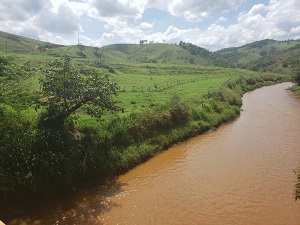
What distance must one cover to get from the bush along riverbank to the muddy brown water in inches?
42.3

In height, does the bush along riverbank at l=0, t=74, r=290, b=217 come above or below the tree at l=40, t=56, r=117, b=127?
below

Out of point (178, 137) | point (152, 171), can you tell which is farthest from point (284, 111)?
point (152, 171)

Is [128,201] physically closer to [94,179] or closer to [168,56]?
[94,179]

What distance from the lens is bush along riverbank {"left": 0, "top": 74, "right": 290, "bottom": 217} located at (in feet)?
53.6

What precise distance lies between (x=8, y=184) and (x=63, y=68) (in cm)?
826

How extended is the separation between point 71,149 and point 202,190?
31.8ft

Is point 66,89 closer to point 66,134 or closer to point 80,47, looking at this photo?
point 66,134

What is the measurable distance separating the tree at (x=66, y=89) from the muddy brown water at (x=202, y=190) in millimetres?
6095

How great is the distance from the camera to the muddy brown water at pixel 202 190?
52.5ft

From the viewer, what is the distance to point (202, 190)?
19.3 metres

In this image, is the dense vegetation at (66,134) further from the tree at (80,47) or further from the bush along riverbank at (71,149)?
the tree at (80,47)

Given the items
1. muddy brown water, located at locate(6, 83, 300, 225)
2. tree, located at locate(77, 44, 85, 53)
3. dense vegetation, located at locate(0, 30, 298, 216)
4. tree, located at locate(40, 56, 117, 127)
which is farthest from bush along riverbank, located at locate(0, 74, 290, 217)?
tree, located at locate(77, 44, 85, 53)

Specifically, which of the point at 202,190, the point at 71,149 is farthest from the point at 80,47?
the point at 202,190

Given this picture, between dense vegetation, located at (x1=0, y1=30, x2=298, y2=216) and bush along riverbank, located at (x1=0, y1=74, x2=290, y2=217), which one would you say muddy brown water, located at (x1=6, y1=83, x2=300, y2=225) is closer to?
bush along riverbank, located at (x1=0, y1=74, x2=290, y2=217)
